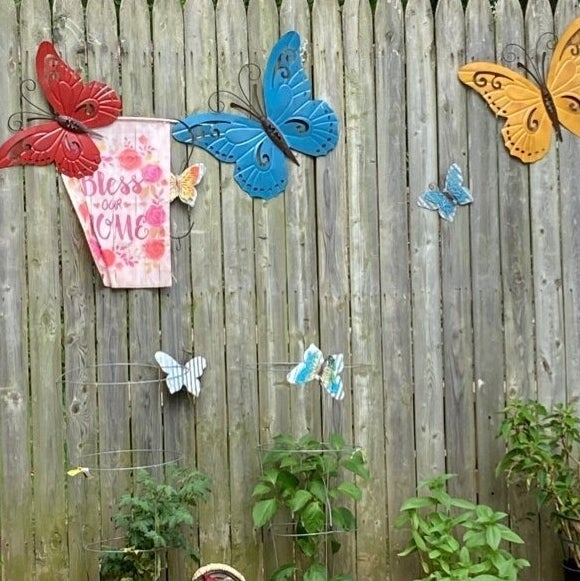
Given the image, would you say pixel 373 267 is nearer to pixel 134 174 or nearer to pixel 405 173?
pixel 405 173

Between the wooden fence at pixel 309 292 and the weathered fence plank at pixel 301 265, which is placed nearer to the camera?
the wooden fence at pixel 309 292

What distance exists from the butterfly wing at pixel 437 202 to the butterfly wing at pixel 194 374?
3.94 feet

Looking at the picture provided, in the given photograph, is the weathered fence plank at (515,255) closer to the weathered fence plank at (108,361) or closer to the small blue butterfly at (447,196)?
the small blue butterfly at (447,196)

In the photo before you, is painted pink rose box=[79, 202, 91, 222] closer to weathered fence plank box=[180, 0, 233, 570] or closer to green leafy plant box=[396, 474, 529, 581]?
weathered fence plank box=[180, 0, 233, 570]

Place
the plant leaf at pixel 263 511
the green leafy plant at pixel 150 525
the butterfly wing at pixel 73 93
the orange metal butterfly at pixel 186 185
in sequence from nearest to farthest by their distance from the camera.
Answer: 1. the green leafy plant at pixel 150 525
2. the plant leaf at pixel 263 511
3. the butterfly wing at pixel 73 93
4. the orange metal butterfly at pixel 186 185

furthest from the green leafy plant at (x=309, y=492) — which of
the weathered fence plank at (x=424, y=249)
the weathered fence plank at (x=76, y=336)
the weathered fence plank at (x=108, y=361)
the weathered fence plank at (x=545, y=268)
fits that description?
the weathered fence plank at (x=545, y=268)

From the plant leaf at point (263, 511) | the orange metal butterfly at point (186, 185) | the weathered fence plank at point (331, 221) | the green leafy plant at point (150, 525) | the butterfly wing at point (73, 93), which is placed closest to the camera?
the green leafy plant at point (150, 525)

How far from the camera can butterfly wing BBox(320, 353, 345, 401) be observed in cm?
378

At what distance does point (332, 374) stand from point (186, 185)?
3.36ft

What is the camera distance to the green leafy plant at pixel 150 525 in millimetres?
3365

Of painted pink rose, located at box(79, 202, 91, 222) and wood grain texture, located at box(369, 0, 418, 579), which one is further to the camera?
wood grain texture, located at box(369, 0, 418, 579)

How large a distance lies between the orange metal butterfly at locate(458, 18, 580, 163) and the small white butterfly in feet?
5.59

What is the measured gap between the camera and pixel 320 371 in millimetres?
3783

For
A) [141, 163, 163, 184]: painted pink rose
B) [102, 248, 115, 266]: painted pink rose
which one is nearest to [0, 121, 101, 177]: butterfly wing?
[141, 163, 163, 184]: painted pink rose
